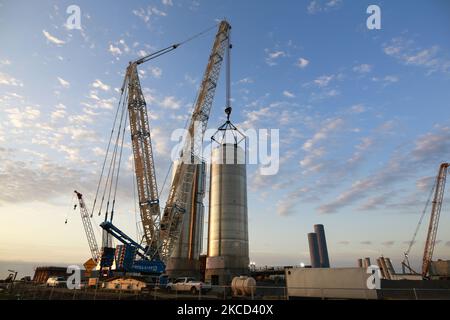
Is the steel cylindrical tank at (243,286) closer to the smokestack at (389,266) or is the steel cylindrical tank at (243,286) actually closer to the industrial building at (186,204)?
the industrial building at (186,204)

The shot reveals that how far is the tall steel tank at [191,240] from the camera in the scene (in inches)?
2633

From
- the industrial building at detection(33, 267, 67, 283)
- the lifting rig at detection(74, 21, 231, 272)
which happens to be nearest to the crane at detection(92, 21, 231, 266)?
the lifting rig at detection(74, 21, 231, 272)

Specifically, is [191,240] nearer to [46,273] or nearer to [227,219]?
[227,219]

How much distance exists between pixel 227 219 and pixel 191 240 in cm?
2111

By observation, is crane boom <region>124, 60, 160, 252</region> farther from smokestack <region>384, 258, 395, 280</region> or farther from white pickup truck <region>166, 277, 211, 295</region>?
smokestack <region>384, 258, 395, 280</region>

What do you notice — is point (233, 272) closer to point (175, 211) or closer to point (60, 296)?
point (175, 211)

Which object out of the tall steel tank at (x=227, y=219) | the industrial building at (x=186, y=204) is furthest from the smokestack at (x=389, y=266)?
the tall steel tank at (x=227, y=219)

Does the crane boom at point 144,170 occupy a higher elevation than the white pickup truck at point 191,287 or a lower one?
higher

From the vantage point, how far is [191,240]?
233 feet

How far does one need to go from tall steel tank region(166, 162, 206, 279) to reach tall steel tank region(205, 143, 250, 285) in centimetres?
763

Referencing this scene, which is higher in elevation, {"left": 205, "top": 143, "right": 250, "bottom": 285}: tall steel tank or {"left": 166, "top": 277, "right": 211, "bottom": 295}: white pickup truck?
{"left": 205, "top": 143, "right": 250, "bottom": 285}: tall steel tank

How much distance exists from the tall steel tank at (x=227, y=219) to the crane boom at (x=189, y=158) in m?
5.58

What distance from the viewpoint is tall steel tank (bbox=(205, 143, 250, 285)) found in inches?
2057

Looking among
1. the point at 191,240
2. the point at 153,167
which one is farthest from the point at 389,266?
the point at 153,167
